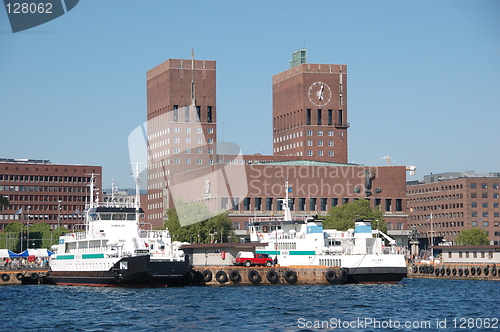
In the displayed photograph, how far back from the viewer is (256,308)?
76.4m

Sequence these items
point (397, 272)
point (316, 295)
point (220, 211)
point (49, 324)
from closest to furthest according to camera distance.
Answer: point (49, 324) < point (316, 295) < point (397, 272) < point (220, 211)

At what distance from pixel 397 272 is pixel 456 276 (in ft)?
92.3

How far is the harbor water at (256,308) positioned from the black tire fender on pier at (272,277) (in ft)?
8.68

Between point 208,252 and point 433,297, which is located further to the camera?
point 208,252

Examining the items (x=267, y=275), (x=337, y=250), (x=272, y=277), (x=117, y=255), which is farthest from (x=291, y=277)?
(x=117, y=255)

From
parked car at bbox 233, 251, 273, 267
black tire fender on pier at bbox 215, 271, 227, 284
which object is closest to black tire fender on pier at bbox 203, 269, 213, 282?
black tire fender on pier at bbox 215, 271, 227, 284

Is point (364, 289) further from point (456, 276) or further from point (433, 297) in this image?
point (456, 276)

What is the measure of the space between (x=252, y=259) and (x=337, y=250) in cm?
1107

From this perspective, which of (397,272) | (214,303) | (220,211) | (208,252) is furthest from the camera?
(220,211)

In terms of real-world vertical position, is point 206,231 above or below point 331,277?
above

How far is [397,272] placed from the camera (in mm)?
104812

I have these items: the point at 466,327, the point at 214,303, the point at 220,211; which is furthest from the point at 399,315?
the point at 220,211

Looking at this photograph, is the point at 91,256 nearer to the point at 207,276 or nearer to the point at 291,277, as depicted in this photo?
the point at 207,276

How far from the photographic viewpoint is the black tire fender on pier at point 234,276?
106 metres
